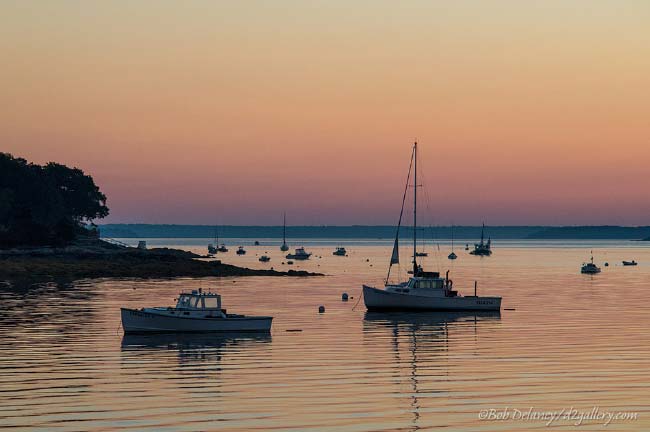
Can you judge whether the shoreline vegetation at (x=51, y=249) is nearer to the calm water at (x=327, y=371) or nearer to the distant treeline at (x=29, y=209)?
the distant treeline at (x=29, y=209)

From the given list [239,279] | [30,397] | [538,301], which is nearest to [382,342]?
[30,397]

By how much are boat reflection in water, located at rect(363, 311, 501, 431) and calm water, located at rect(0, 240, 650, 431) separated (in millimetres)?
108

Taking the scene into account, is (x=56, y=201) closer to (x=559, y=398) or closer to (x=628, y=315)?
(x=628, y=315)

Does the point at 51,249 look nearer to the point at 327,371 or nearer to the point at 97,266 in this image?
the point at 97,266

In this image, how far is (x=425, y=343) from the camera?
2296 inches

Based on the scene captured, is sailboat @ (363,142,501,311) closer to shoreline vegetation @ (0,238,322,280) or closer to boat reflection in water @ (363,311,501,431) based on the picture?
boat reflection in water @ (363,311,501,431)

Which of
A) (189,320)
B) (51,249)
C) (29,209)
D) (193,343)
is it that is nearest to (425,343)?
(193,343)

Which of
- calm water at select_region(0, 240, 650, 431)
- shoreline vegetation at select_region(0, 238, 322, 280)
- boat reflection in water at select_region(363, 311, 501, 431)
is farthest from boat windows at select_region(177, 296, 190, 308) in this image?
shoreline vegetation at select_region(0, 238, 322, 280)

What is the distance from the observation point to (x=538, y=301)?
96312 millimetres

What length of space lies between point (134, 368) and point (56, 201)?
466 ft

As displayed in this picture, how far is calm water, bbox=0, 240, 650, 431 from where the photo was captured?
109 feet

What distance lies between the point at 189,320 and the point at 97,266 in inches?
3246

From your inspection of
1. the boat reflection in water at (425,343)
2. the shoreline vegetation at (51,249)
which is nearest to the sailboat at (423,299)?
the boat reflection in water at (425,343)

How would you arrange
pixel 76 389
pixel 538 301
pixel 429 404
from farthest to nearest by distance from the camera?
pixel 538 301 → pixel 76 389 → pixel 429 404
